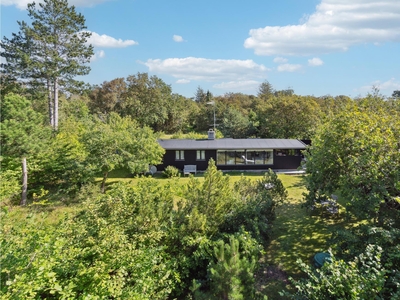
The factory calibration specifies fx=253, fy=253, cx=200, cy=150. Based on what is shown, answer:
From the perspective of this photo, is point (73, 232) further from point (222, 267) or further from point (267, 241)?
point (267, 241)

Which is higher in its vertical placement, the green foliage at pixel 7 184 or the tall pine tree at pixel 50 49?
the tall pine tree at pixel 50 49

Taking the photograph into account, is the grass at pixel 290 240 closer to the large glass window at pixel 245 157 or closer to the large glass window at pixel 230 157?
the large glass window at pixel 245 157

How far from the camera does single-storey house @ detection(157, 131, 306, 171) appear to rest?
1973cm

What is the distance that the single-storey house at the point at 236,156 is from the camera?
64.7 ft

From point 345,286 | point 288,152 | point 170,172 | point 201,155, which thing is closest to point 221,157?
point 201,155

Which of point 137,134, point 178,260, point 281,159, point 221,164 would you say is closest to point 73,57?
point 137,134

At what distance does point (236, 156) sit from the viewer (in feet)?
65.6

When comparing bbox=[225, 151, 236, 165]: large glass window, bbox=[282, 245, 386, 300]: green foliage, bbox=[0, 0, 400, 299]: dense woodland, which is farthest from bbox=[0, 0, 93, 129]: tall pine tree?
bbox=[282, 245, 386, 300]: green foliage

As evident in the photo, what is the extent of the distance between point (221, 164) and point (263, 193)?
34.9ft

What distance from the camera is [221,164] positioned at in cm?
2005

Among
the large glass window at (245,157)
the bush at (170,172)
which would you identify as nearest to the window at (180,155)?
the bush at (170,172)

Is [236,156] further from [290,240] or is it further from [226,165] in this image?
[290,240]

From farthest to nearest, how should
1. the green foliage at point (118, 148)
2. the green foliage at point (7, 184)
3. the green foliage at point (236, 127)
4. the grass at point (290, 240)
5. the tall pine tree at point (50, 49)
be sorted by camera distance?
the green foliage at point (236, 127)
the tall pine tree at point (50, 49)
the green foliage at point (118, 148)
the green foliage at point (7, 184)
the grass at point (290, 240)

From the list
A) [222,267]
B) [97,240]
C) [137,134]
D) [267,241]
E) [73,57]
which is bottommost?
[267,241]
